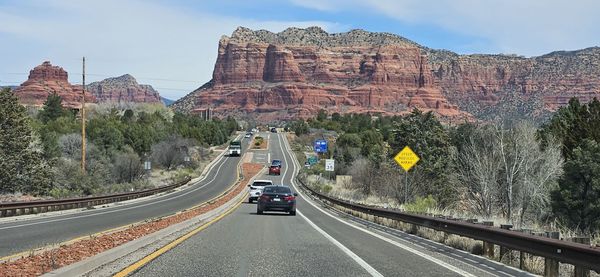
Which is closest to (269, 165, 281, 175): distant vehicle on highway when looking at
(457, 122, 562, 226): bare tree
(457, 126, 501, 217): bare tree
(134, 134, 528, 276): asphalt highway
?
(457, 126, 501, 217): bare tree

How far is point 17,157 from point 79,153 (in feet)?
81.3

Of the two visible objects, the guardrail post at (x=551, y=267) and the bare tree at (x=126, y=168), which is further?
the bare tree at (x=126, y=168)

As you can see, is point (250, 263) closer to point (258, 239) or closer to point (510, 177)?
point (258, 239)

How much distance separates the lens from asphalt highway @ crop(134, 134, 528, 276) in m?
10.8

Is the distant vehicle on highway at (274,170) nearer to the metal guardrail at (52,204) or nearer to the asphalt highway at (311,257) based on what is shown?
the metal guardrail at (52,204)

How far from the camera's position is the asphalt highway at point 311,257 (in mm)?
10805

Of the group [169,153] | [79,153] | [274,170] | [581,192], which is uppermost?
[581,192]

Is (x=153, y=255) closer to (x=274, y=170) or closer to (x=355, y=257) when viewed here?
Answer: (x=355, y=257)

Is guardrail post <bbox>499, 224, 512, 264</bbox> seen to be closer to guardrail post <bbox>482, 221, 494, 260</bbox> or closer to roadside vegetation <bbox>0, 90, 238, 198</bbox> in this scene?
guardrail post <bbox>482, 221, 494, 260</bbox>

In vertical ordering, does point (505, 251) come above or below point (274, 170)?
above

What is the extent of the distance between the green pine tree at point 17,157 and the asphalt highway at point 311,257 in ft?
134

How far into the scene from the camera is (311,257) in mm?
12781

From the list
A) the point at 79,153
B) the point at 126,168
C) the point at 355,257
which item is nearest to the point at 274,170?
the point at 126,168

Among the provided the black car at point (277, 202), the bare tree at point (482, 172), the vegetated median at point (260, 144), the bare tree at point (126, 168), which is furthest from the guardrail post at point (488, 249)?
the vegetated median at point (260, 144)
